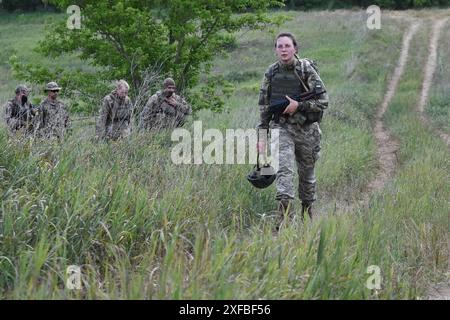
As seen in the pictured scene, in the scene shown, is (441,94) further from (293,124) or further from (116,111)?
(293,124)

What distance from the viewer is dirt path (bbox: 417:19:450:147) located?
15.2 metres

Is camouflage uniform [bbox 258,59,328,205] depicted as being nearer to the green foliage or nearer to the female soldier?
the female soldier

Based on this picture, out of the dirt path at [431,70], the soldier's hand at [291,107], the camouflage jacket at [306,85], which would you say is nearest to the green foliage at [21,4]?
the dirt path at [431,70]

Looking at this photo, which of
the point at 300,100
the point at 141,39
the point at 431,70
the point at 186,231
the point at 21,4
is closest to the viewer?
the point at 186,231

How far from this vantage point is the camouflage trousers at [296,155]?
6.52 metres

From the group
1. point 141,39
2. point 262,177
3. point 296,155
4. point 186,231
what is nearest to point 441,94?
point 141,39

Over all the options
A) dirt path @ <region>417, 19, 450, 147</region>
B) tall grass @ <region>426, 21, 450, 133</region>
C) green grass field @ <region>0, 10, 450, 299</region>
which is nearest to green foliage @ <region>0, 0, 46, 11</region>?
dirt path @ <region>417, 19, 450, 147</region>

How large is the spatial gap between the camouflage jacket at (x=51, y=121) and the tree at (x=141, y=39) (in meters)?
1.95

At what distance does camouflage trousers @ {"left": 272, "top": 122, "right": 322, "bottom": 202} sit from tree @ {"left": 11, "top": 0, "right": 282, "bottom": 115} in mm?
4468

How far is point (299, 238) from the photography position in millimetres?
4707

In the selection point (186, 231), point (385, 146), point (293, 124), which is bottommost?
point (385, 146)

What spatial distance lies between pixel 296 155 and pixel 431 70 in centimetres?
1874

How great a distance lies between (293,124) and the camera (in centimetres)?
673

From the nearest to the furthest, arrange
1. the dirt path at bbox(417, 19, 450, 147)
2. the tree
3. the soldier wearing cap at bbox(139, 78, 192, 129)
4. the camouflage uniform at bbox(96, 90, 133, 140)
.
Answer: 1. the camouflage uniform at bbox(96, 90, 133, 140)
2. the soldier wearing cap at bbox(139, 78, 192, 129)
3. the tree
4. the dirt path at bbox(417, 19, 450, 147)
